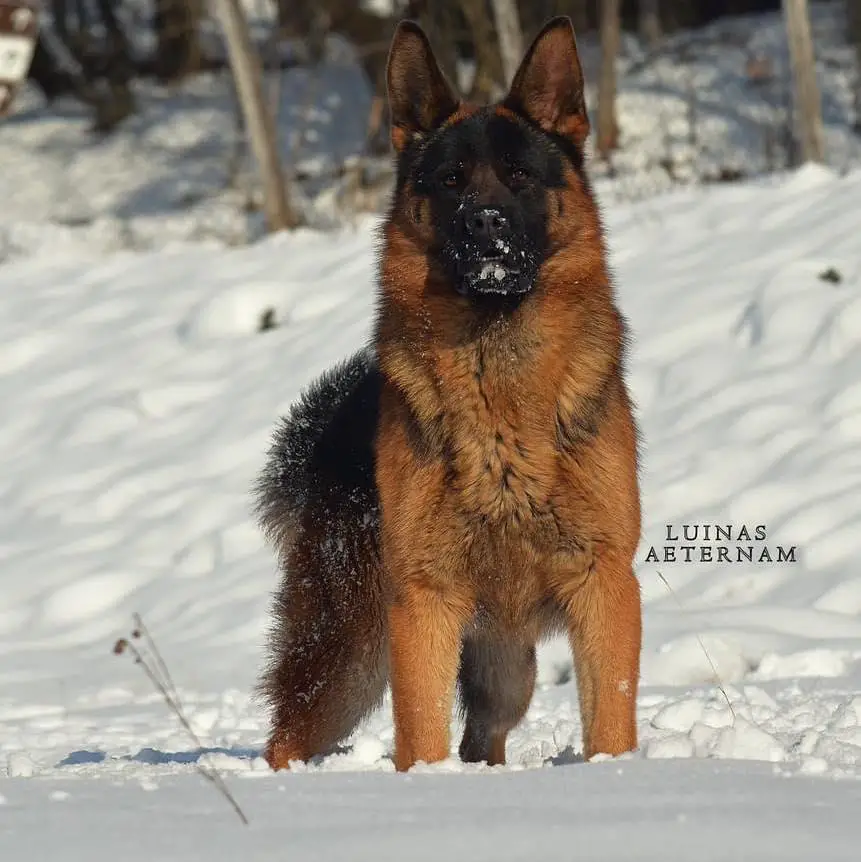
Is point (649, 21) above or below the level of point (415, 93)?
below

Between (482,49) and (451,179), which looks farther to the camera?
(482,49)

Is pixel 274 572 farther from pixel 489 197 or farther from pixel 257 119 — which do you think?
pixel 257 119

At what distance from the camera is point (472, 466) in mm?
4262

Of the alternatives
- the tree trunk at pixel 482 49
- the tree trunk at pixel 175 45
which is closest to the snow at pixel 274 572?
the tree trunk at pixel 482 49

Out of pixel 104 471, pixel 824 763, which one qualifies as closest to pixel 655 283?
pixel 104 471

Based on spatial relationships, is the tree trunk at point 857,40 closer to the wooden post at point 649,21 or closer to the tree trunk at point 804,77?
the wooden post at point 649,21

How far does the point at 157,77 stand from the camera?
28.6m

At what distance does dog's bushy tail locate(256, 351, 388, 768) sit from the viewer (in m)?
4.77

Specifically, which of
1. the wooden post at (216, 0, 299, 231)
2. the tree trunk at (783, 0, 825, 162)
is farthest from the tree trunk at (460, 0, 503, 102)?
the tree trunk at (783, 0, 825, 162)

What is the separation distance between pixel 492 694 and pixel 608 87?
662 inches

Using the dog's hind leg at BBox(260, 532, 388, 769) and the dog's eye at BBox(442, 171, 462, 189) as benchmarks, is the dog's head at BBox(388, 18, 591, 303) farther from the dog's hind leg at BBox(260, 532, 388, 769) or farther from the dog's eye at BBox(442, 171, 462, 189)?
the dog's hind leg at BBox(260, 532, 388, 769)

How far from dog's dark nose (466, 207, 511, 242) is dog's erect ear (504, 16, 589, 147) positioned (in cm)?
56

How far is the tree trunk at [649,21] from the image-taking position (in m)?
26.6

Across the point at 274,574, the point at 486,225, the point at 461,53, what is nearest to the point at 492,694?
the point at 486,225
